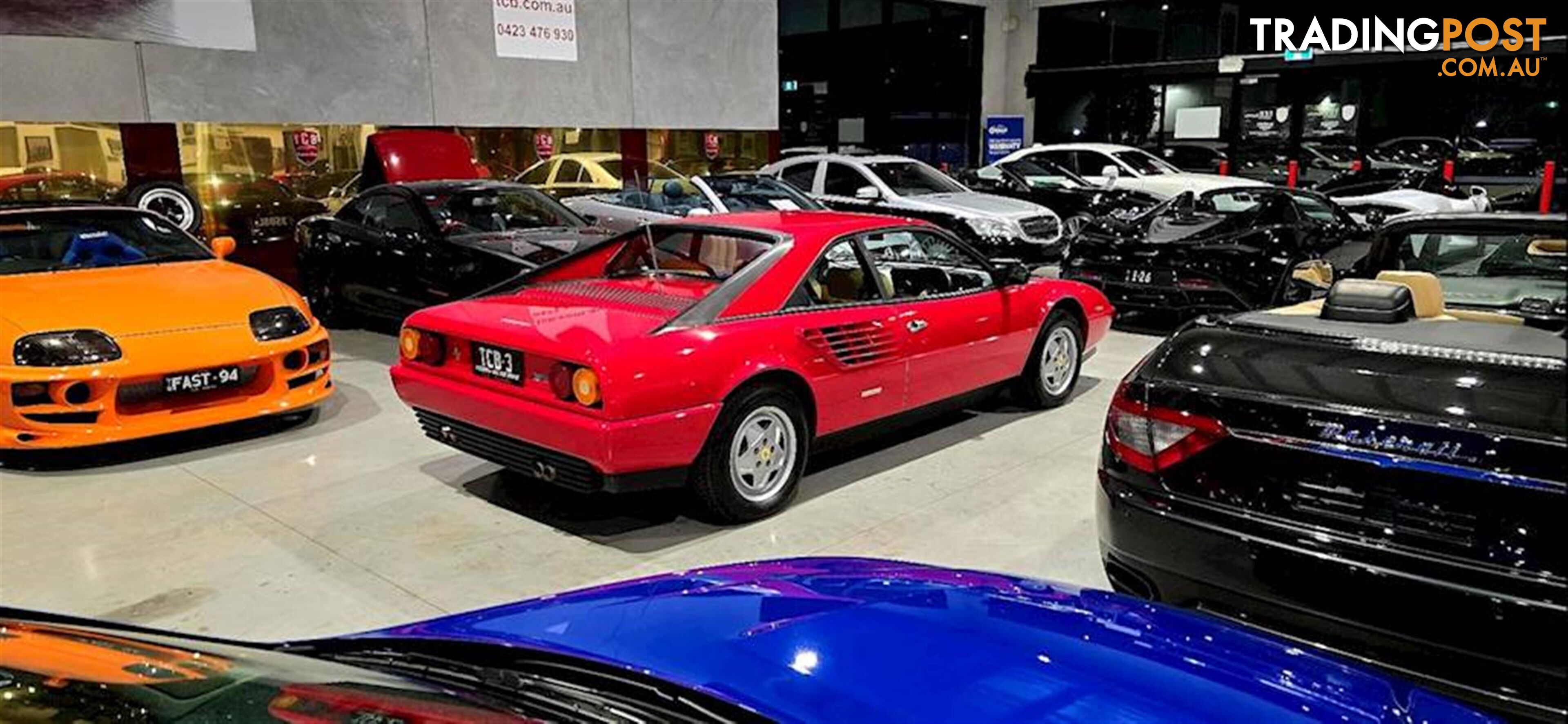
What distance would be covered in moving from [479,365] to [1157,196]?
1098cm

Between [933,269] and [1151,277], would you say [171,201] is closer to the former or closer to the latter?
[933,269]

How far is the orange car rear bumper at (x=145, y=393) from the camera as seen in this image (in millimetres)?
4406

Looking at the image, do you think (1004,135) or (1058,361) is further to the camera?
(1004,135)

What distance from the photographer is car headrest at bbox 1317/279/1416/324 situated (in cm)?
207

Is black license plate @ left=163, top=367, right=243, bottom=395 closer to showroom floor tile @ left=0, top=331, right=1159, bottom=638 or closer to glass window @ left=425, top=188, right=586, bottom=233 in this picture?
showroom floor tile @ left=0, top=331, right=1159, bottom=638

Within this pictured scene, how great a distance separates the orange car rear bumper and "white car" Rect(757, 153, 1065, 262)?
6.91 meters

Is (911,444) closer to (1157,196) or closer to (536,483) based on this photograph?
(536,483)

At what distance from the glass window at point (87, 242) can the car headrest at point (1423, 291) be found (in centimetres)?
573

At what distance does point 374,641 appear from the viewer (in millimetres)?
1715

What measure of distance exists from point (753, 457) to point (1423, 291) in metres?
2.32

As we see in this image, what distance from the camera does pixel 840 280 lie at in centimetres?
453

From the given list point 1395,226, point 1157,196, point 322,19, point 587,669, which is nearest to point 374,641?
point 587,669

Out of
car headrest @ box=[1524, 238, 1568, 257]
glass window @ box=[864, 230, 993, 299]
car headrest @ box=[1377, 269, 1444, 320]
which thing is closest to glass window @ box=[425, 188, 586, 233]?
glass window @ box=[864, 230, 993, 299]

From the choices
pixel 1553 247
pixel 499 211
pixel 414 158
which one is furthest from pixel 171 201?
pixel 1553 247
